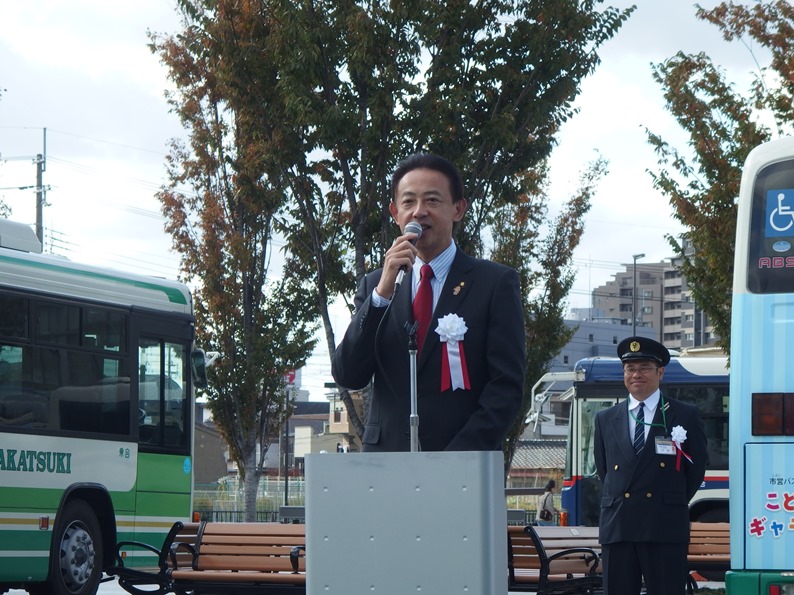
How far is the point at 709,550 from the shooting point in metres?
11.9

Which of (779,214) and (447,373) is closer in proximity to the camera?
(447,373)

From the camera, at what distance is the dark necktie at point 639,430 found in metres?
7.61

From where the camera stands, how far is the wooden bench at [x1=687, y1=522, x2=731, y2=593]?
11539 millimetres

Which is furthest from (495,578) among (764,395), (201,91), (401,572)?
(201,91)

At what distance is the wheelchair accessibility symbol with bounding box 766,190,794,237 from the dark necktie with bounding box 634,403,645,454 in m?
1.17

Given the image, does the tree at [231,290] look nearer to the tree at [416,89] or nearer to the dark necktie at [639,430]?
the tree at [416,89]

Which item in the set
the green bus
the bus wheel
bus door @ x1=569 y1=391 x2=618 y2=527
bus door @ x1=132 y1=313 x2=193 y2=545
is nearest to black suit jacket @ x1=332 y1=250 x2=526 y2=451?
the green bus

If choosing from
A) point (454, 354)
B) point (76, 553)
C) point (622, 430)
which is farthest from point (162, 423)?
point (454, 354)

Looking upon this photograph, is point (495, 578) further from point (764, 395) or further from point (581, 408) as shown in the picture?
point (581, 408)

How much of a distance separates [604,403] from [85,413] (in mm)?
11193

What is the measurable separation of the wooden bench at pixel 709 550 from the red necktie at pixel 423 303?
752 cm

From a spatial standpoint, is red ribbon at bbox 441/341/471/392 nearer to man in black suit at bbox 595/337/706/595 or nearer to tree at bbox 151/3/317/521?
man in black suit at bbox 595/337/706/595

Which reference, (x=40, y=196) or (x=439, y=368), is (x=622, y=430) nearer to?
(x=439, y=368)

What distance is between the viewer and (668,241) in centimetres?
1853
